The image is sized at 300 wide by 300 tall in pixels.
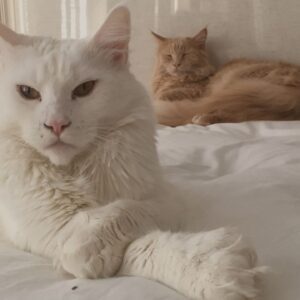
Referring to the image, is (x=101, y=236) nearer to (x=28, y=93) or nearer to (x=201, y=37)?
(x=28, y=93)

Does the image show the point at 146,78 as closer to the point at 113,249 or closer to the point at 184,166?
the point at 184,166

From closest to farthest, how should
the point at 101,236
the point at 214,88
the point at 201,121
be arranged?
the point at 101,236
the point at 201,121
the point at 214,88

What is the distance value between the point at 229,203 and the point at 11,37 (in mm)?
522

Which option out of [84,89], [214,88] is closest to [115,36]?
[84,89]

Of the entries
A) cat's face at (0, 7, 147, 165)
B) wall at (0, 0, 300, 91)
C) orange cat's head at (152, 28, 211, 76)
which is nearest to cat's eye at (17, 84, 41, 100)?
cat's face at (0, 7, 147, 165)

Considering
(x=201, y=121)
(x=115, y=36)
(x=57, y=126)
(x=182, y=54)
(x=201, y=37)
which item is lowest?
(x=201, y=121)

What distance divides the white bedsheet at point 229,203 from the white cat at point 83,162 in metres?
0.04

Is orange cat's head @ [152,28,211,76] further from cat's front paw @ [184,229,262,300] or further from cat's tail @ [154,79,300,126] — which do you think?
cat's front paw @ [184,229,262,300]

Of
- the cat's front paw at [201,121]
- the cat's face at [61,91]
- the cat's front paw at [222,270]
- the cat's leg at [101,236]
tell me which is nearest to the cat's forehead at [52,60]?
the cat's face at [61,91]

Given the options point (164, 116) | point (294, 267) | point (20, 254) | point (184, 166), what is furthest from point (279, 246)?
point (164, 116)

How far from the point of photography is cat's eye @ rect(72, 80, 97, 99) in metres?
0.81

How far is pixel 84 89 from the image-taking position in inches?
32.4

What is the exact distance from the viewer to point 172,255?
64 cm

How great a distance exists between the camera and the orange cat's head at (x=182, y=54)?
8.21 ft
